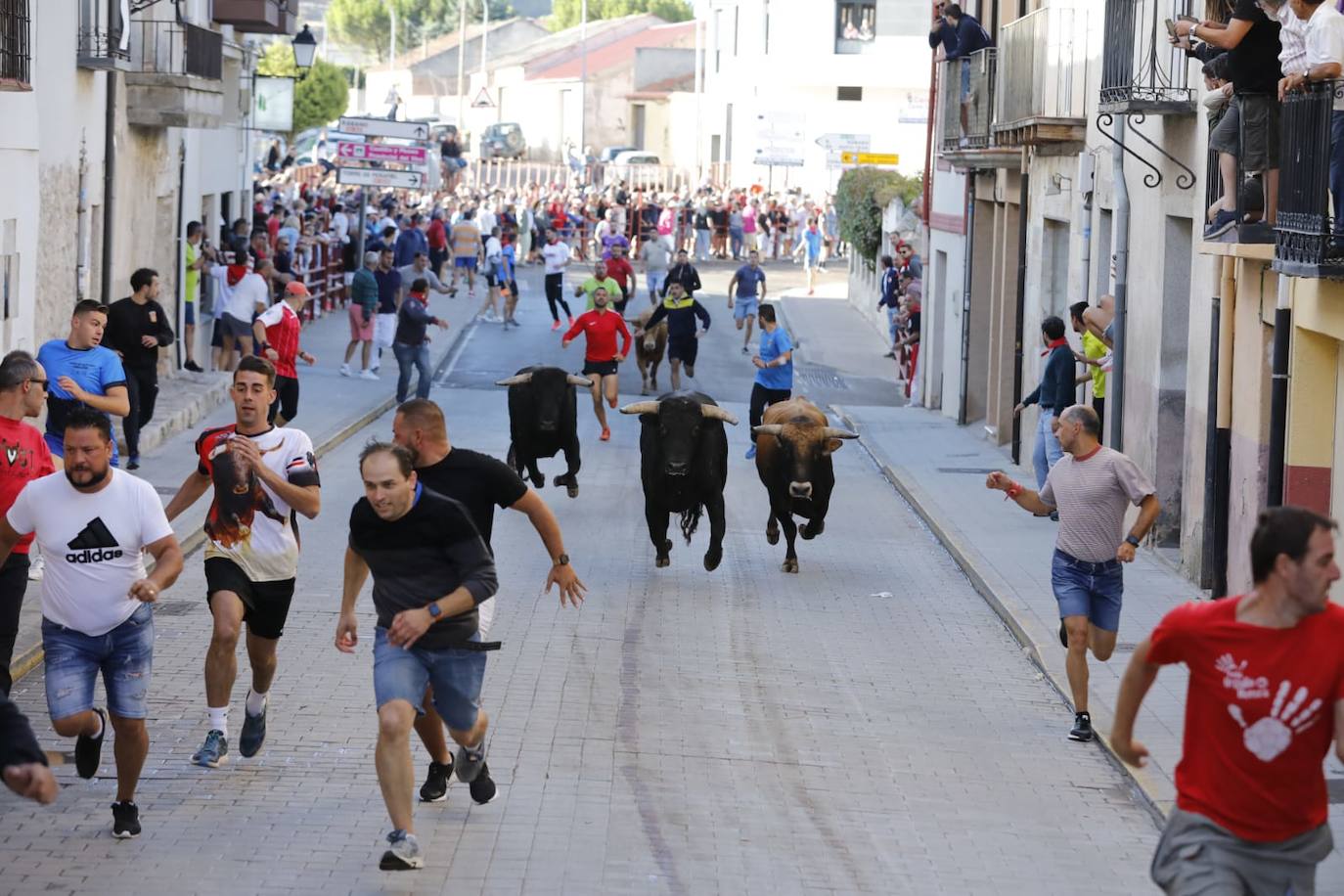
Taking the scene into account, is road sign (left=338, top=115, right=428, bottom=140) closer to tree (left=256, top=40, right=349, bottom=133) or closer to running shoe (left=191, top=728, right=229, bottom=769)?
running shoe (left=191, top=728, right=229, bottom=769)

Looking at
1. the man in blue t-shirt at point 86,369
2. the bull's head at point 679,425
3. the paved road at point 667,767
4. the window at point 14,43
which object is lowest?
the paved road at point 667,767

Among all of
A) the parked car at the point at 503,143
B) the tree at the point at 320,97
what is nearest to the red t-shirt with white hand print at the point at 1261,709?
the tree at the point at 320,97

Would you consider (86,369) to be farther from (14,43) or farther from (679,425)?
(14,43)

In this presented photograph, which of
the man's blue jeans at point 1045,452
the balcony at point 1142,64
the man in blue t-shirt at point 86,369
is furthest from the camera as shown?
the man's blue jeans at point 1045,452

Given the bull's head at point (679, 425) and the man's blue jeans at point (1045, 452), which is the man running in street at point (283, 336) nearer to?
the bull's head at point (679, 425)

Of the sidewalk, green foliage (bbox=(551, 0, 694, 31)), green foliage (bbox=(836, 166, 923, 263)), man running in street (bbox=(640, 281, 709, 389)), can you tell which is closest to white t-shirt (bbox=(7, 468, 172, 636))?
the sidewalk

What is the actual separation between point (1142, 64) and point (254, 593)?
1112 cm

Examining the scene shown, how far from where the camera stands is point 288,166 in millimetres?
57125

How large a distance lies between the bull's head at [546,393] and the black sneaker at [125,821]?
11.0 m

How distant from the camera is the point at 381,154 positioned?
32781mm

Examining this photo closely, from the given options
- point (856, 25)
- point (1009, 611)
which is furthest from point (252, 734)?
point (856, 25)

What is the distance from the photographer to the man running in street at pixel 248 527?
9070 mm

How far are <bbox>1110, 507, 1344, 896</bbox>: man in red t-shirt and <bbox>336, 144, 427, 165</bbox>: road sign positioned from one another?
27605 mm

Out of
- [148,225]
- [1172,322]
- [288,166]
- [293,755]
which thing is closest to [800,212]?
[288,166]
